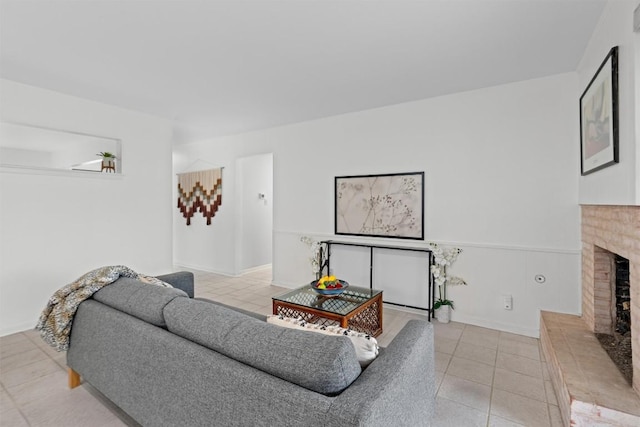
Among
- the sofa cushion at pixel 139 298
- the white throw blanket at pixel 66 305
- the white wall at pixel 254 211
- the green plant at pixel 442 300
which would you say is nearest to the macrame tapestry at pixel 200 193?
the white wall at pixel 254 211

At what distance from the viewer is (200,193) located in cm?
571

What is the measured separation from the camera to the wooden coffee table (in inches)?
94.7

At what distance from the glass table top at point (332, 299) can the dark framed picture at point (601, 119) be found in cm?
193

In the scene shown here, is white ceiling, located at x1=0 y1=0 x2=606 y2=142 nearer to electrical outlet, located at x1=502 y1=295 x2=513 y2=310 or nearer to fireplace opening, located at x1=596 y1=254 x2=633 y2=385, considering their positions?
fireplace opening, located at x1=596 y1=254 x2=633 y2=385

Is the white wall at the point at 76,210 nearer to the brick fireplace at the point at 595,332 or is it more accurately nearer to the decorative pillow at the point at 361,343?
the decorative pillow at the point at 361,343

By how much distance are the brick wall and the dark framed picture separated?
33cm

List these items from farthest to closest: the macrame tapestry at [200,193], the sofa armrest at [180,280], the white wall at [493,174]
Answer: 1. the macrame tapestry at [200,193]
2. the white wall at [493,174]
3. the sofa armrest at [180,280]

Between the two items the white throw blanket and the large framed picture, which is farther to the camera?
the large framed picture

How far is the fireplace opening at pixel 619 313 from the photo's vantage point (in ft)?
6.56

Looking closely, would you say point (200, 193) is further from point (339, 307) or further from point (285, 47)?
point (339, 307)

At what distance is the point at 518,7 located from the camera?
190 cm

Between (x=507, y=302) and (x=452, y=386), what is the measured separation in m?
1.35

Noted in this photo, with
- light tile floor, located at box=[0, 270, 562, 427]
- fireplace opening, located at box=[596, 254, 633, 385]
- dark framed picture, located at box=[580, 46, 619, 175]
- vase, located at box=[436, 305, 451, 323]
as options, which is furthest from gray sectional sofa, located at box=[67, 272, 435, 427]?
vase, located at box=[436, 305, 451, 323]

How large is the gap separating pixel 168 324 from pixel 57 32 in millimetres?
2274
